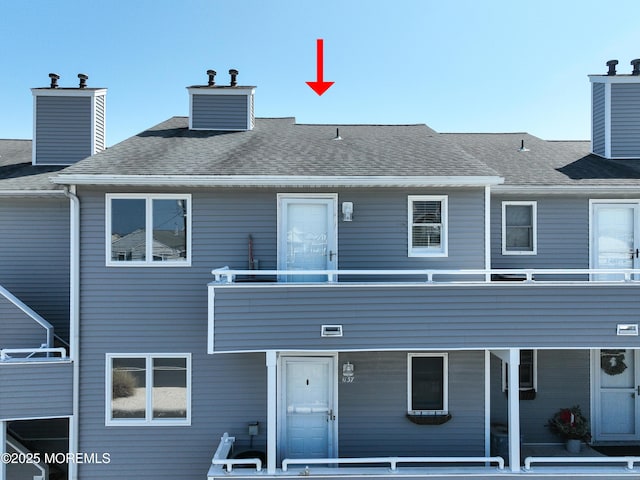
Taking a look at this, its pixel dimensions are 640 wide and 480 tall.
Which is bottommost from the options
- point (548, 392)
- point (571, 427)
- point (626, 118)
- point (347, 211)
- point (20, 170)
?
point (571, 427)

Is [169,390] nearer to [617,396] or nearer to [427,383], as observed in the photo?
[427,383]

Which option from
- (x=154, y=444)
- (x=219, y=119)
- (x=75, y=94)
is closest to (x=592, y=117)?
(x=219, y=119)

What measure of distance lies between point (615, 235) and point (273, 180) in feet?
27.0

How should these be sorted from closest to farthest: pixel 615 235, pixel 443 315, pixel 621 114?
1. pixel 443 315
2. pixel 615 235
3. pixel 621 114

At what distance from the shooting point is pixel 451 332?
285 inches

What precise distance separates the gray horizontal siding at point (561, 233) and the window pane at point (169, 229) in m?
7.12

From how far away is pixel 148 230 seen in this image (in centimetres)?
820

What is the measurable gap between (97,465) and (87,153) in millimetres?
8284

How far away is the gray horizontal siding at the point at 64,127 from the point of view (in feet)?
37.7

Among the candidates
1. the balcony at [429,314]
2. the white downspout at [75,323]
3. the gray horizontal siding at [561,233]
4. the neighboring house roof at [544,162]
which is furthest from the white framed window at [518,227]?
the white downspout at [75,323]

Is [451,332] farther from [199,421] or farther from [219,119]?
[219,119]

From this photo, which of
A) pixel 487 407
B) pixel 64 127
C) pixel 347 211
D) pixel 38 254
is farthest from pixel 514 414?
pixel 64 127

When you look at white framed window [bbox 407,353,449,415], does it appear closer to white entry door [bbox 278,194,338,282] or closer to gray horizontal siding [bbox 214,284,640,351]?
gray horizontal siding [bbox 214,284,640,351]

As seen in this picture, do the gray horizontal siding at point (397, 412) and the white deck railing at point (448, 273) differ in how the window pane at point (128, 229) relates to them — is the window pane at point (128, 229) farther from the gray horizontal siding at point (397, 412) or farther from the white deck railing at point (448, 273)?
the gray horizontal siding at point (397, 412)
